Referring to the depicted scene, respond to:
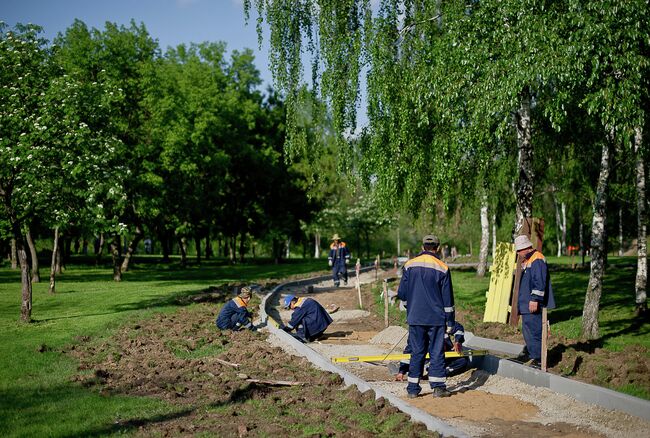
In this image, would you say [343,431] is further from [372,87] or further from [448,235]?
[448,235]

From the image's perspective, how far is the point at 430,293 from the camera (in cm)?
820

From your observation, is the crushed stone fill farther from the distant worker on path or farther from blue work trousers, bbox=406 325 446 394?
blue work trousers, bbox=406 325 446 394

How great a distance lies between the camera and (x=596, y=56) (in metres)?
9.02

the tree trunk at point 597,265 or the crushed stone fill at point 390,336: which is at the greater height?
the tree trunk at point 597,265

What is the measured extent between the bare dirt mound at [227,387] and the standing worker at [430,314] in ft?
2.82

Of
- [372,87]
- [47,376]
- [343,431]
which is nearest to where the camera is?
[343,431]

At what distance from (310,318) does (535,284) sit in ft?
18.7

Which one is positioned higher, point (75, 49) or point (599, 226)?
point (75, 49)

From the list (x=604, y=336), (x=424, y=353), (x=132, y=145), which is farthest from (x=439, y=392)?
(x=132, y=145)

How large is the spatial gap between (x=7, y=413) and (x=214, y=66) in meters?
39.0

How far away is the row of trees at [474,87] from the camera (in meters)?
9.37

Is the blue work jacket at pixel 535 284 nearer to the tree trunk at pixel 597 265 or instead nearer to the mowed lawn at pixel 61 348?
the tree trunk at pixel 597 265

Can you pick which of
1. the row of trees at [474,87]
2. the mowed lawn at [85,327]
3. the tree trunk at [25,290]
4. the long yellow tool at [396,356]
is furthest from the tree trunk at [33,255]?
Result: the long yellow tool at [396,356]

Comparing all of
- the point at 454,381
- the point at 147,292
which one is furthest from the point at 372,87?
the point at 147,292
